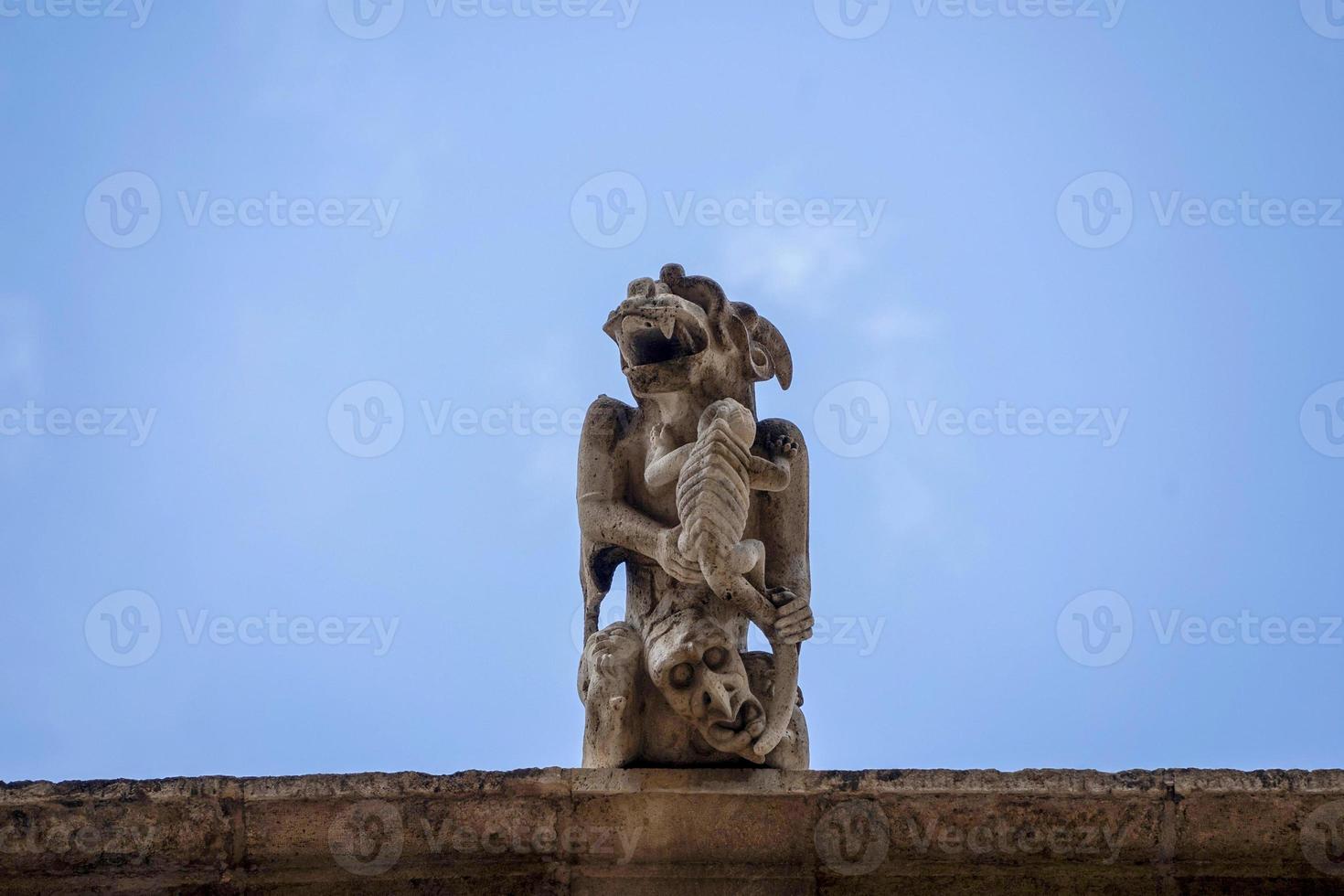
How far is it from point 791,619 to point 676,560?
1.69 feet

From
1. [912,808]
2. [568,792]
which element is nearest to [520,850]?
[568,792]

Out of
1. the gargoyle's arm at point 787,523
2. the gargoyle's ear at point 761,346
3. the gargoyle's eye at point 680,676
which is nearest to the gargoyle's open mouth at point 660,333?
the gargoyle's ear at point 761,346

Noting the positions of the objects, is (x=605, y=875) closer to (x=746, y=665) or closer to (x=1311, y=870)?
(x=746, y=665)

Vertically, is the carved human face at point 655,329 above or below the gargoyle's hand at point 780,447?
above

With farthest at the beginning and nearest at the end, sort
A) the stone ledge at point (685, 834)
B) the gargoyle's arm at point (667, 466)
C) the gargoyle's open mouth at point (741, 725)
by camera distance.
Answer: the gargoyle's arm at point (667, 466) < the gargoyle's open mouth at point (741, 725) < the stone ledge at point (685, 834)

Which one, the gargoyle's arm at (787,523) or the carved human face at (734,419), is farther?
the gargoyle's arm at (787,523)

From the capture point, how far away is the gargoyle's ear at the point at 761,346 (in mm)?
7266

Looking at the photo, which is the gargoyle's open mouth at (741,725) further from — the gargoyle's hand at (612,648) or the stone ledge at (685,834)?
the gargoyle's hand at (612,648)

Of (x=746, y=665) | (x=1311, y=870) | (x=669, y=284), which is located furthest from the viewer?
(x=669, y=284)

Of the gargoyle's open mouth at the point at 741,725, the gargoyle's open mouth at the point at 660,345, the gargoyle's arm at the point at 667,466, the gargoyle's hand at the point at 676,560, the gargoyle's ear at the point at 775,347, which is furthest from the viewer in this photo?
the gargoyle's ear at the point at 775,347

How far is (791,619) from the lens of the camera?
6656mm

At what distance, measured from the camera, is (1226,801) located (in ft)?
19.5

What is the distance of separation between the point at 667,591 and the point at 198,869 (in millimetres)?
2096

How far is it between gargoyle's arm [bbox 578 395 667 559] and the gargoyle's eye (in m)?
0.59
